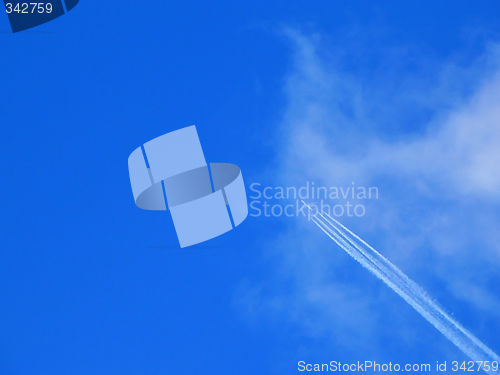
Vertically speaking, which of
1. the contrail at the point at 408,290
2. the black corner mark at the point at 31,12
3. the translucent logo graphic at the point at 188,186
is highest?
the black corner mark at the point at 31,12

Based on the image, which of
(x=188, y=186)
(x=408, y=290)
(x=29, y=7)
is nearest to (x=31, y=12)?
(x=29, y=7)

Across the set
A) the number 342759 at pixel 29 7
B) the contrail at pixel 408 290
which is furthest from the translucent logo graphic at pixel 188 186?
the number 342759 at pixel 29 7

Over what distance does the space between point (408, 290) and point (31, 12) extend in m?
8.47

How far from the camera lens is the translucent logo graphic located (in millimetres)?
6391

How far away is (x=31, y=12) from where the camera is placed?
6.98 m

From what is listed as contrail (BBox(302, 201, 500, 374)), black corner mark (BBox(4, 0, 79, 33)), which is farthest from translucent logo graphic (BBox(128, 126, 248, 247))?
black corner mark (BBox(4, 0, 79, 33))

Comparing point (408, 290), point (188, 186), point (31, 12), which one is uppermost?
point (31, 12)

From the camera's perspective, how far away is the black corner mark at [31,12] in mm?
6918

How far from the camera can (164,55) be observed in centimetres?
682

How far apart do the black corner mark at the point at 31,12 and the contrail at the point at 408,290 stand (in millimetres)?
6071

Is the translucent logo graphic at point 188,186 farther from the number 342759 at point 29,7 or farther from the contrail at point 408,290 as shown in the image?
the number 342759 at point 29,7

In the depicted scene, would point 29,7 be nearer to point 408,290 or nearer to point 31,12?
point 31,12

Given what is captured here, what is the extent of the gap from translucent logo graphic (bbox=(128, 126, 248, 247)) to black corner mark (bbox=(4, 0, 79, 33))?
302cm

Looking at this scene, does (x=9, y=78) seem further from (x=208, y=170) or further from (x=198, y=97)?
(x=208, y=170)
